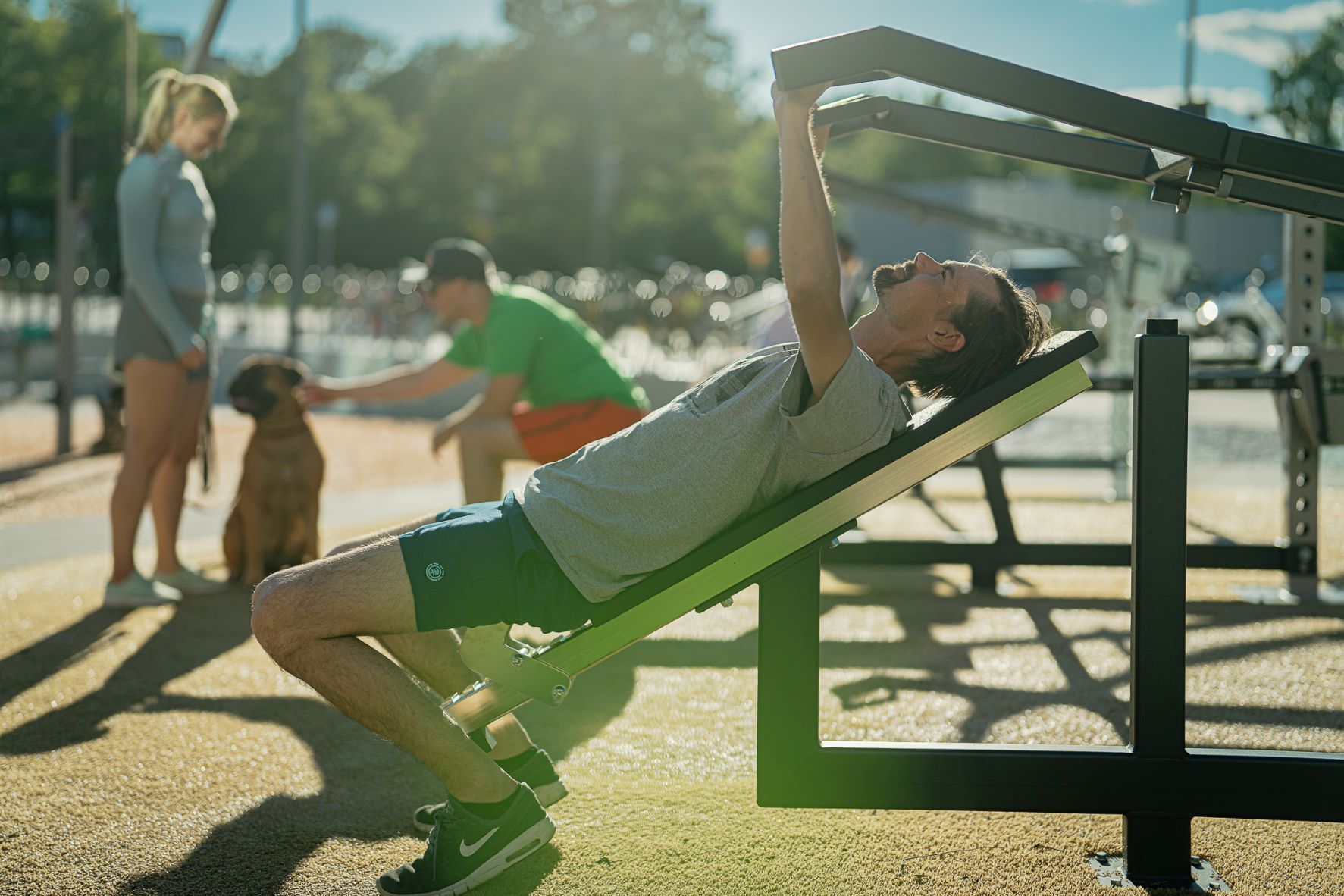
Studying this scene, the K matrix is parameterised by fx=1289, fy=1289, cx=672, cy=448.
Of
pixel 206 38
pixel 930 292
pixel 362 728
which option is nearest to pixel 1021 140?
pixel 930 292

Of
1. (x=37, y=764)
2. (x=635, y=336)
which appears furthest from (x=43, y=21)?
(x=37, y=764)

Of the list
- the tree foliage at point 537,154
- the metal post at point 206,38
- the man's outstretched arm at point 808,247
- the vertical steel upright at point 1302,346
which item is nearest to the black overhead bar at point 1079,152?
the man's outstretched arm at point 808,247

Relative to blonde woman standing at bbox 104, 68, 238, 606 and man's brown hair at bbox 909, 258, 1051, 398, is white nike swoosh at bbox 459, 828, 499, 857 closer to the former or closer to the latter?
man's brown hair at bbox 909, 258, 1051, 398

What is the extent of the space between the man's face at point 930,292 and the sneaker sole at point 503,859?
4.04 ft

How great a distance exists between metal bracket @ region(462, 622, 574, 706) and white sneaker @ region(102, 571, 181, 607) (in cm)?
294

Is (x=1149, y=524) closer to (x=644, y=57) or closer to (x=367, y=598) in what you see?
(x=367, y=598)

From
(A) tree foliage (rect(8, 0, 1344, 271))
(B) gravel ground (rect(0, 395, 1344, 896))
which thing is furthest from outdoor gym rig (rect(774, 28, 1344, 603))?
(A) tree foliage (rect(8, 0, 1344, 271))

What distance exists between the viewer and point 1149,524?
2.43 m

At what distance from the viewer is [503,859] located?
8.20ft

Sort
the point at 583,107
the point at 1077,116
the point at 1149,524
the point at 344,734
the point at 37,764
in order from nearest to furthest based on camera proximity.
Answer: the point at 1077,116 → the point at 1149,524 → the point at 37,764 → the point at 344,734 → the point at 583,107

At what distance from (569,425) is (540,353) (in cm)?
31

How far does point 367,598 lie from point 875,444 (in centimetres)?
98

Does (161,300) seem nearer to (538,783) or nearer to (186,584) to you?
(186,584)

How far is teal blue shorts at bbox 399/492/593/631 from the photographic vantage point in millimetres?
2398
